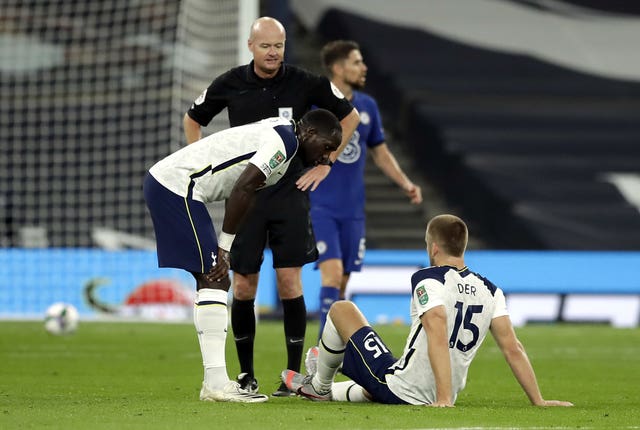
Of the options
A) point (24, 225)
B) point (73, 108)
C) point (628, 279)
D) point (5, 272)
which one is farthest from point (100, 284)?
point (628, 279)

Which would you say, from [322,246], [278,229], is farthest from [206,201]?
[322,246]

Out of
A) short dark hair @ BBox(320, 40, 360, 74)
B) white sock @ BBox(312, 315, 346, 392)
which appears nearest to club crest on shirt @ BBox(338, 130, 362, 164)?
short dark hair @ BBox(320, 40, 360, 74)

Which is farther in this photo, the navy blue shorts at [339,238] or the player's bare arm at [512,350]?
the navy blue shorts at [339,238]

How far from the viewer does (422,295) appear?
16.7 feet

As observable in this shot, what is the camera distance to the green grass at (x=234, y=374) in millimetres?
4586

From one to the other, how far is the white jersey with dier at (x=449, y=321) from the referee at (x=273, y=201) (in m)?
1.07

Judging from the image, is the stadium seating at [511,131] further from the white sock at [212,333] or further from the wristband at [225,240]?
the wristband at [225,240]

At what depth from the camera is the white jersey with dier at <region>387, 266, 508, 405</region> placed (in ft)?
16.7

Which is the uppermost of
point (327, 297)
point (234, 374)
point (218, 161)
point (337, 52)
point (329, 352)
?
point (337, 52)

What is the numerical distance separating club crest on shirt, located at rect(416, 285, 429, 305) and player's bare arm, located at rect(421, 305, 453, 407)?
0.05m

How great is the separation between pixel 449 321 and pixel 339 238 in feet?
10.6

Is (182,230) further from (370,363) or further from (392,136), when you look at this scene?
(392,136)

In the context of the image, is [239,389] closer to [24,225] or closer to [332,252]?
[332,252]

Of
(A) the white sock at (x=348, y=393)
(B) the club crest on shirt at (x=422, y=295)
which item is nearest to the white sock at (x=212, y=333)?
(A) the white sock at (x=348, y=393)
